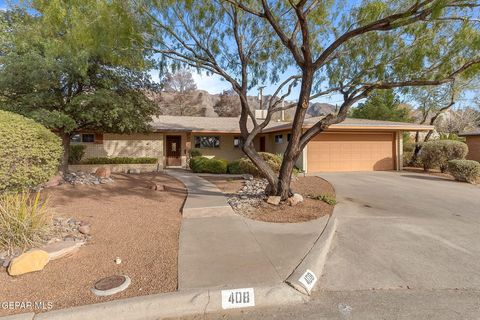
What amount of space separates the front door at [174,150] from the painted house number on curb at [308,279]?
16033mm

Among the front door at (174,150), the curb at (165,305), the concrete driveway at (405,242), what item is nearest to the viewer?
the curb at (165,305)

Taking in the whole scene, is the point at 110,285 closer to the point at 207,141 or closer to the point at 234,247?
the point at 234,247

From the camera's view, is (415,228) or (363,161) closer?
(415,228)

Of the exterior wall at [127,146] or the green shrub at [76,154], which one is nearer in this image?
the green shrub at [76,154]

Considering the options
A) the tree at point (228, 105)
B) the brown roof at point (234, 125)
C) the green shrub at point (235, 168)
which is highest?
the tree at point (228, 105)

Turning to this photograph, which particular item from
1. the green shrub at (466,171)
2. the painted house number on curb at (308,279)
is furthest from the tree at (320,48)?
the green shrub at (466,171)

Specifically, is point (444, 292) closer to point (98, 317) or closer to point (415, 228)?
point (415, 228)

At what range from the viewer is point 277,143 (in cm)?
1792

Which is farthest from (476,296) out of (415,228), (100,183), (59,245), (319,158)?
(319,158)

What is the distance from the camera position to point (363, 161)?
16.1 metres

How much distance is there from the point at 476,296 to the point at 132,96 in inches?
445

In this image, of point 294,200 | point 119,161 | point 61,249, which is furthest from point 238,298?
point 119,161

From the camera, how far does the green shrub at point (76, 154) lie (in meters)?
14.8

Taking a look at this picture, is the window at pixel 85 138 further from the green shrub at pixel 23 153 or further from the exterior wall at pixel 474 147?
the exterior wall at pixel 474 147
